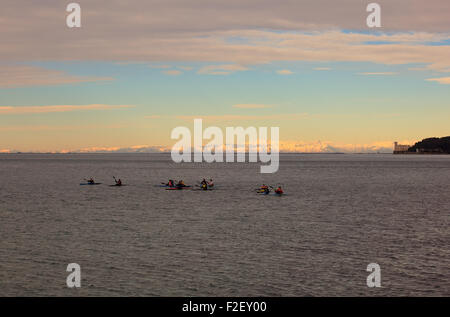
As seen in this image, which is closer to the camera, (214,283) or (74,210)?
(214,283)

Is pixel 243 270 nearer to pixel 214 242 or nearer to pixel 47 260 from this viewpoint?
pixel 214 242

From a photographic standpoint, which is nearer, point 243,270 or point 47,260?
point 243,270

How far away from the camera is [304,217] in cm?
6334

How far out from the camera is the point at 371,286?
31.6 metres

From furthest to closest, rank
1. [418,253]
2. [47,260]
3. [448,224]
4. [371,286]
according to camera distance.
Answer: [448,224] < [418,253] < [47,260] < [371,286]

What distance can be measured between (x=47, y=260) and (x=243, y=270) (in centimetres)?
1603
